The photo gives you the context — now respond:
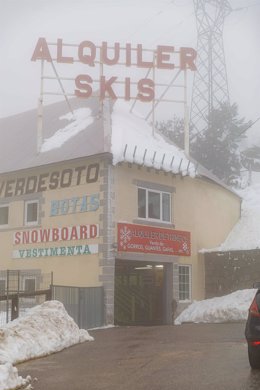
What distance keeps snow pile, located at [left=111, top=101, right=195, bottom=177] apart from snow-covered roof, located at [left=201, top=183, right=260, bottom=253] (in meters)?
3.74

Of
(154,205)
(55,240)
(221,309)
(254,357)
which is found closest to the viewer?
(254,357)

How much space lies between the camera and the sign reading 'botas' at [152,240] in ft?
64.4

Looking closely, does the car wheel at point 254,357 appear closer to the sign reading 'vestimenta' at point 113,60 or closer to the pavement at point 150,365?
the pavement at point 150,365

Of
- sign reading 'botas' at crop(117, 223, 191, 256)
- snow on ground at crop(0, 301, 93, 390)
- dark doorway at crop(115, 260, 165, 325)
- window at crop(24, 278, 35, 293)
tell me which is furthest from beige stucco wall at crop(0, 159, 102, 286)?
snow on ground at crop(0, 301, 93, 390)

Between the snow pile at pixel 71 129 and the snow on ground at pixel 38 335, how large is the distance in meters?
10.1

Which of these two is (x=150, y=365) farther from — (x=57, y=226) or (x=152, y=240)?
(x=57, y=226)

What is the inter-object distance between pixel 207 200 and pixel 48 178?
7.19 metres

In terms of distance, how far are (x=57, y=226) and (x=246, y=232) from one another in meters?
9.20

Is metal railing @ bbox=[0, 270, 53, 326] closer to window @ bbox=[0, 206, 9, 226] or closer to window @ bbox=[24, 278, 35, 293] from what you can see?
window @ bbox=[24, 278, 35, 293]

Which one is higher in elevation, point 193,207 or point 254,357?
point 193,207

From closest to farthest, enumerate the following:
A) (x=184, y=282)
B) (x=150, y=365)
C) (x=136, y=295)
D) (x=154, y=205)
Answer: (x=150, y=365) < (x=154, y=205) < (x=184, y=282) < (x=136, y=295)

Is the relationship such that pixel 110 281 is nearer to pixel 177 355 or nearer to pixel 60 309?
pixel 60 309

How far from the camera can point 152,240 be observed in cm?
2066

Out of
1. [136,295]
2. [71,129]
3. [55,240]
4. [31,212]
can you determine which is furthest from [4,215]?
[136,295]
